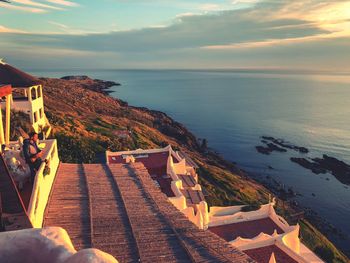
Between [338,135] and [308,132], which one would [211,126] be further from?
[338,135]

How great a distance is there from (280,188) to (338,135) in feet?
111

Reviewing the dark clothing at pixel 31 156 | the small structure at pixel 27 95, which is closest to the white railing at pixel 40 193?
the dark clothing at pixel 31 156

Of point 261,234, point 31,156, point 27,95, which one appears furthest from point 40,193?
point 27,95

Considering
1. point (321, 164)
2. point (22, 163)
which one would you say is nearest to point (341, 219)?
point (321, 164)

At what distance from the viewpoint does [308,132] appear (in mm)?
74625

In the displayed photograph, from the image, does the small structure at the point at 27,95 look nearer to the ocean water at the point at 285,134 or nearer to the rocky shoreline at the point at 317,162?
the ocean water at the point at 285,134

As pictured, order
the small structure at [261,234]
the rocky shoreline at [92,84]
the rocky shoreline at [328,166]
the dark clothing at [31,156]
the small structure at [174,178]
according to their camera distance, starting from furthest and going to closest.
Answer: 1. the rocky shoreline at [92,84]
2. the rocky shoreline at [328,166]
3. the small structure at [174,178]
4. the small structure at [261,234]
5. the dark clothing at [31,156]

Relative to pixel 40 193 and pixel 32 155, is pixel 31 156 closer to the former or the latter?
pixel 32 155

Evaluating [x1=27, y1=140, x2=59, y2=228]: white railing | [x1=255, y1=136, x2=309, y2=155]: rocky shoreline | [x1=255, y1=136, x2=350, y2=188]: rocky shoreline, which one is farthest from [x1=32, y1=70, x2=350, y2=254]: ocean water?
[x1=27, y1=140, x2=59, y2=228]: white railing

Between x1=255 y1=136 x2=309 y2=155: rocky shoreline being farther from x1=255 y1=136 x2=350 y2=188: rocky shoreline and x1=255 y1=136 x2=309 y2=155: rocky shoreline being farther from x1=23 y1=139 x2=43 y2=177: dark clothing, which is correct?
x1=23 y1=139 x2=43 y2=177: dark clothing

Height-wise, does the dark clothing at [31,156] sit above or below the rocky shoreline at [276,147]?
above

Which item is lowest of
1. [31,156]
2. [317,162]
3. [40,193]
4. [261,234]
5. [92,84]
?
[317,162]

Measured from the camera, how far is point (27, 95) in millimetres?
22578

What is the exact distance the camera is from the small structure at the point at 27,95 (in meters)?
17.7
